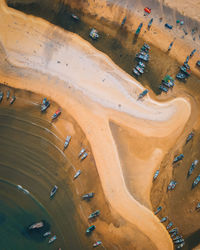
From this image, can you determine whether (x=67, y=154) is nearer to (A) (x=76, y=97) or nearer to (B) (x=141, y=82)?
(A) (x=76, y=97)

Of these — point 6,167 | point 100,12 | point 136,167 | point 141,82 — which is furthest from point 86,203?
point 100,12

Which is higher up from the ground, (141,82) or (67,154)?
(141,82)

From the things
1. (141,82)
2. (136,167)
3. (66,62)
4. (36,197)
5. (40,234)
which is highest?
(141,82)

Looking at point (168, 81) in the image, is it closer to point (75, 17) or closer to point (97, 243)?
point (75, 17)

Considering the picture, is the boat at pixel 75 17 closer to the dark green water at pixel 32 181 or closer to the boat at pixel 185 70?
the dark green water at pixel 32 181

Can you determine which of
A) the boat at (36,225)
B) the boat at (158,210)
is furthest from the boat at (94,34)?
the boat at (36,225)
